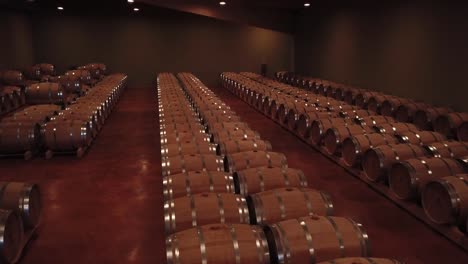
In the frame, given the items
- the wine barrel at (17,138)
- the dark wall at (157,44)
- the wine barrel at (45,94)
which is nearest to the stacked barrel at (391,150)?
the wine barrel at (17,138)

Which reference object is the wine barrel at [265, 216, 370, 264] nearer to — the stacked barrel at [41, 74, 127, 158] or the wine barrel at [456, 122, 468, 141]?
the stacked barrel at [41, 74, 127, 158]

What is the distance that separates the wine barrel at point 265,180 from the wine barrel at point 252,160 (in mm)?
495

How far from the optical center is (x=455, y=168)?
5.54 metres

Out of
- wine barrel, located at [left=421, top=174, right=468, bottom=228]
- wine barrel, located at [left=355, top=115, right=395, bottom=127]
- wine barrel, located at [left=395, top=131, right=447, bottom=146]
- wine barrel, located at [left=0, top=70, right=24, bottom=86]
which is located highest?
wine barrel, located at [left=0, top=70, right=24, bottom=86]

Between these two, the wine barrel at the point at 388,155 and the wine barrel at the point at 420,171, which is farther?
the wine barrel at the point at 388,155

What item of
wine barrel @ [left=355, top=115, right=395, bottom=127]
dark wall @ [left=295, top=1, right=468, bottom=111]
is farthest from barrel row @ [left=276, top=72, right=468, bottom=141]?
wine barrel @ [left=355, top=115, right=395, bottom=127]

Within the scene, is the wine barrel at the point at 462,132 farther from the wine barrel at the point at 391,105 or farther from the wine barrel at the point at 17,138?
the wine barrel at the point at 17,138

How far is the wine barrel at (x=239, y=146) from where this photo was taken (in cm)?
611

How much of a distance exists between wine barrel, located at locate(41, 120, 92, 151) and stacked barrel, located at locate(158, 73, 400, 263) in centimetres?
283

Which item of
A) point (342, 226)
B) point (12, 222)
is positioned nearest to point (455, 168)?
point (342, 226)

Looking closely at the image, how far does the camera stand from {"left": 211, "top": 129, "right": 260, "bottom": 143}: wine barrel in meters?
6.54

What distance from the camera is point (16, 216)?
4383mm

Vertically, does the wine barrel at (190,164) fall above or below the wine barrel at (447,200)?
above

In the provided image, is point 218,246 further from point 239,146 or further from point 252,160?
point 239,146
